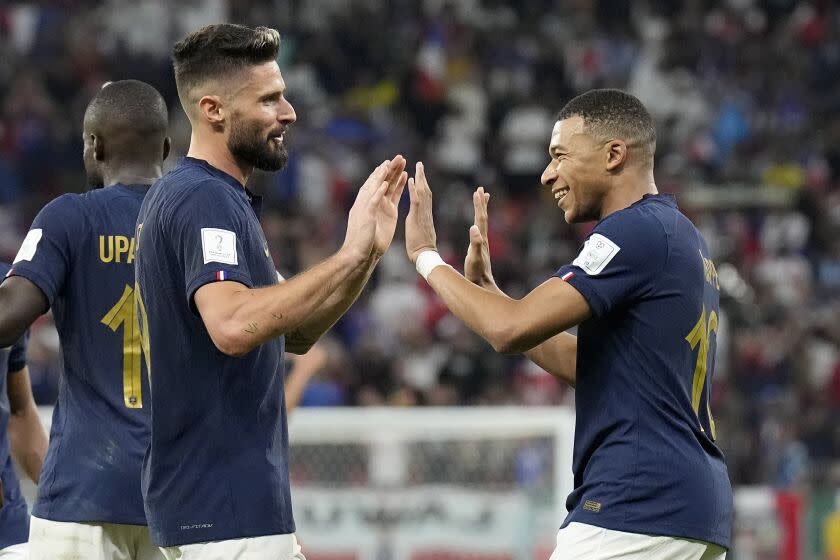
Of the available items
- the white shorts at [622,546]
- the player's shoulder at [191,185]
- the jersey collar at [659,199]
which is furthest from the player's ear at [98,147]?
the white shorts at [622,546]

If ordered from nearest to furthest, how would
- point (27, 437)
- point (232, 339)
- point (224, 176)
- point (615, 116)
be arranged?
point (232, 339) < point (224, 176) < point (615, 116) < point (27, 437)

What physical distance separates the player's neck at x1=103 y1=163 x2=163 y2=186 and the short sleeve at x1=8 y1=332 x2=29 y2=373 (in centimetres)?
77

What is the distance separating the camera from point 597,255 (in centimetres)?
430

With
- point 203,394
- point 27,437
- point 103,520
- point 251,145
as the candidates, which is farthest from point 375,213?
point 27,437

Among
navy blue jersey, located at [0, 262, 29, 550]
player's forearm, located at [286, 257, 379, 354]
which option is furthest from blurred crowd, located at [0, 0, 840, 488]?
player's forearm, located at [286, 257, 379, 354]

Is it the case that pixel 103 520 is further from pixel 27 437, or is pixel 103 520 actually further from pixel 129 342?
pixel 27 437

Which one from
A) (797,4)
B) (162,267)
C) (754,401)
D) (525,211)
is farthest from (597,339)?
(797,4)

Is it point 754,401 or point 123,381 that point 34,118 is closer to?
point 754,401

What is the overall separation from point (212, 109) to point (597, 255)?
1.24 meters

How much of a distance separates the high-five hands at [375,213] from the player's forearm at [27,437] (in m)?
2.03

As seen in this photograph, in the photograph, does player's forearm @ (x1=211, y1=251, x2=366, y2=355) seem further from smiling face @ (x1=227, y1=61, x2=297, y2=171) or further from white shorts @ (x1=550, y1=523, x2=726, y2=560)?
white shorts @ (x1=550, y1=523, x2=726, y2=560)

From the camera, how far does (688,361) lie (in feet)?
14.4

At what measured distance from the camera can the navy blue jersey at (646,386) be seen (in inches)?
169

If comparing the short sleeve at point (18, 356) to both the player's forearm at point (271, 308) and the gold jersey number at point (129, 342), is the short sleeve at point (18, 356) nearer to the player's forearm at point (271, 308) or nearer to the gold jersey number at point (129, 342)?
the gold jersey number at point (129, 342)
